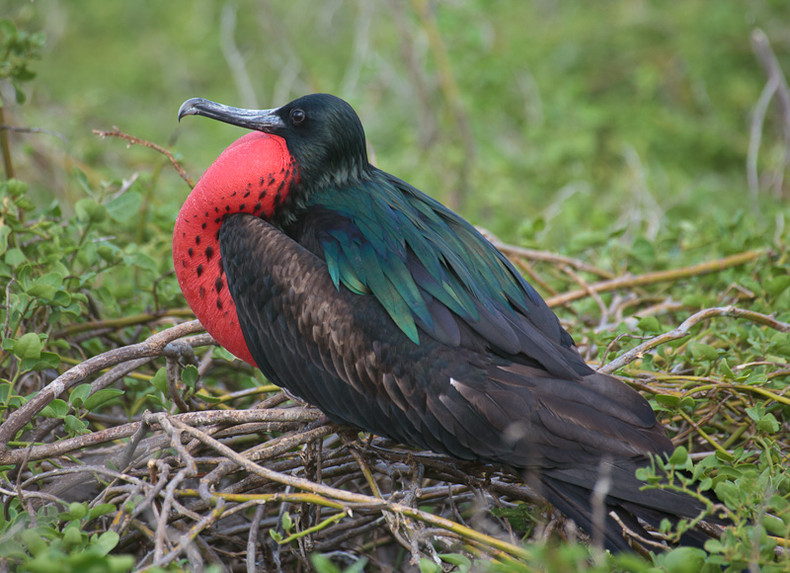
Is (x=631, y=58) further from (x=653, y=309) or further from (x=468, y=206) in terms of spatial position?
(x=653, y=309)

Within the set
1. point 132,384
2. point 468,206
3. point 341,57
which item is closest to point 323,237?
point 132,384

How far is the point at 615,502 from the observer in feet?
5.98

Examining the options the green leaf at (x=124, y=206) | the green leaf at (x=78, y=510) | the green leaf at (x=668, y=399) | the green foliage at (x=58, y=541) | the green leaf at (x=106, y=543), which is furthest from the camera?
the green leaf at (x=124, y=206)

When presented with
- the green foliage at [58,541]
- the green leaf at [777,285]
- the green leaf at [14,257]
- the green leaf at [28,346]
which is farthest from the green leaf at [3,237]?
the green leaf at [777,285]

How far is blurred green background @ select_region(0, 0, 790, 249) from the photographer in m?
4.28

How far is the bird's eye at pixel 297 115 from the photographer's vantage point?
2238mm

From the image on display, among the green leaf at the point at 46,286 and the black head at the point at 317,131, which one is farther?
the black head at the point at 317,131

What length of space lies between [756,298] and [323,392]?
1.39m

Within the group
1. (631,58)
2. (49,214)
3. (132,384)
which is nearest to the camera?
(132,384)

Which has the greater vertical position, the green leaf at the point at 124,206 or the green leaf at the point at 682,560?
the green leaf at the point at 124,206

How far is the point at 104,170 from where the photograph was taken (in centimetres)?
420

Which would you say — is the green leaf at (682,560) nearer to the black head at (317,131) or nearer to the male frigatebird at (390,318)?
the male frigatebird at (390,318)

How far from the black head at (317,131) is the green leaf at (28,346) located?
0.67m

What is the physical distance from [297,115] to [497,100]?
10.5 ft
